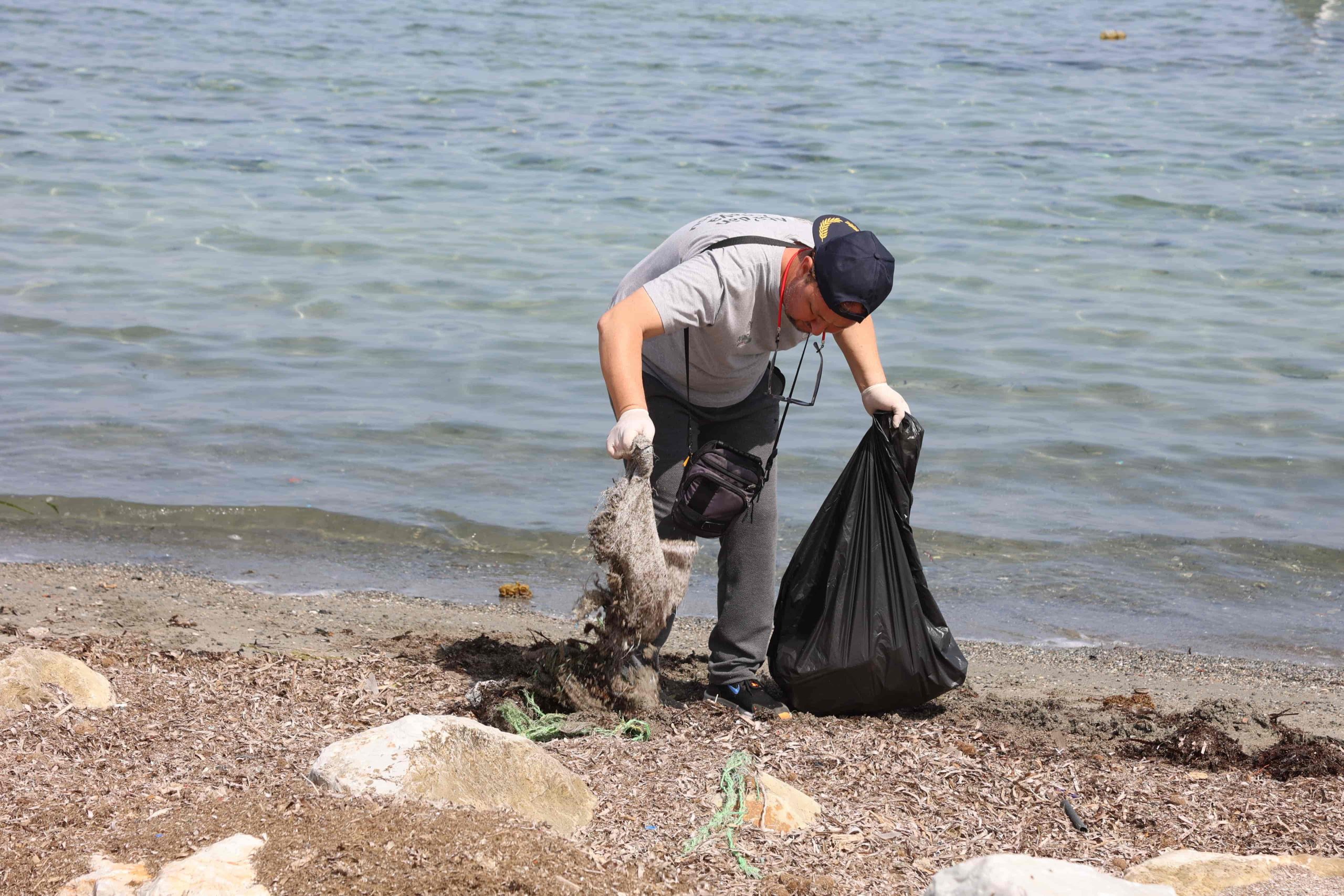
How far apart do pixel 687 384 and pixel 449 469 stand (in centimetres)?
354

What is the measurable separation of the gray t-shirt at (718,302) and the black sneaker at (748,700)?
35.3 inches

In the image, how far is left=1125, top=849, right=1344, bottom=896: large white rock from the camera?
2.79 metres

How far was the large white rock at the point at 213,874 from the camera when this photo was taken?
2.53 metres

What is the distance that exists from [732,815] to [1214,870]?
41.4 inches

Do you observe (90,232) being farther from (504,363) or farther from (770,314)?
(770,314)

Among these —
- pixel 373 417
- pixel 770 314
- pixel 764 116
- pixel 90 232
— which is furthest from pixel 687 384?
pixel 764 116

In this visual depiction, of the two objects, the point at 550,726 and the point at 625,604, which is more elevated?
the point at 625,604

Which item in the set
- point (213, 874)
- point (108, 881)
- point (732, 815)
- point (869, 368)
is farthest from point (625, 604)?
point (108, 881)

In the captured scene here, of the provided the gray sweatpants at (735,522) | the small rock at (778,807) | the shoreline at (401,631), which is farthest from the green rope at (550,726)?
the shoreline at (401,631)

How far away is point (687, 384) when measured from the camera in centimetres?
367

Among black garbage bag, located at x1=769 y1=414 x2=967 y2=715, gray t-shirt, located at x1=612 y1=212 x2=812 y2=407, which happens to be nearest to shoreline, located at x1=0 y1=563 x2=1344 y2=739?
black garbage bag, located at x1=769 y1=414 x2=967 y2=715

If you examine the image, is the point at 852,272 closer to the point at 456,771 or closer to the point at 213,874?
the point at 456,771

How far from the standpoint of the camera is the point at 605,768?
3461 millimetres

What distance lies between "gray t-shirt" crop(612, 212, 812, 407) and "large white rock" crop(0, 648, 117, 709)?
5.83ft
